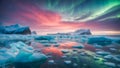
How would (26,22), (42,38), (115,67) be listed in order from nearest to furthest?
(115,67) < (26,22) < (42,38)

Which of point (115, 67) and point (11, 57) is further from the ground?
point (11, 57)

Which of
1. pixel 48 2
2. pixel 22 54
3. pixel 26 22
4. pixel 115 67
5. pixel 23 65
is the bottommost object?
pixel 115 67

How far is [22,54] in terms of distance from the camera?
220 centimetres

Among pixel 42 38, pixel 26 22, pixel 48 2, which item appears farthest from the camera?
pixel 42 38

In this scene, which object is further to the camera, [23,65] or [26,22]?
[26,22]

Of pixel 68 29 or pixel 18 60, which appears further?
pixel 68 29

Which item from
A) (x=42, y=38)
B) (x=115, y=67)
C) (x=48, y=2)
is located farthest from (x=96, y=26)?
(x=115, y=67)

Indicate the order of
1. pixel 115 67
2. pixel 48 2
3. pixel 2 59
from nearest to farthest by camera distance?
pixel 115 67, pixel 2 59, pixel 48 2

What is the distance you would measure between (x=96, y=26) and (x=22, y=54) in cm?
359

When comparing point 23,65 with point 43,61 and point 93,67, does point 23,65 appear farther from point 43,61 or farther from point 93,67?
point 93,67

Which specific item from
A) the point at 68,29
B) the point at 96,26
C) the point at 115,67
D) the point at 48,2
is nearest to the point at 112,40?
the point at 96,26

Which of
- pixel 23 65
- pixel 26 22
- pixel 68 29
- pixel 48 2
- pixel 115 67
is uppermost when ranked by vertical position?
pixel 48 2

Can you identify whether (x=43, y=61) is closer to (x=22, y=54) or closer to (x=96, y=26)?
(x=22, y=54)

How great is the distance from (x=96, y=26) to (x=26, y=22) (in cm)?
265
